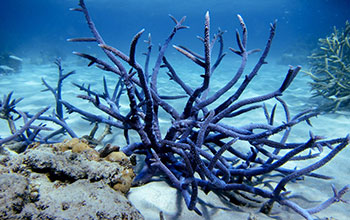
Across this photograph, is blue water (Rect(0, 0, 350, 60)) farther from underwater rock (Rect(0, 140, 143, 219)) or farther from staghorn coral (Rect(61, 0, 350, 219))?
underwater rock (Rect(0, 140, 143, 219))

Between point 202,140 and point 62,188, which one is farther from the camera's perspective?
point 202,140

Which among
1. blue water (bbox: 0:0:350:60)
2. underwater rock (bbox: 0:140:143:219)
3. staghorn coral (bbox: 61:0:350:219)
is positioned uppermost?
blue water (bbox: 0:0:350:60)

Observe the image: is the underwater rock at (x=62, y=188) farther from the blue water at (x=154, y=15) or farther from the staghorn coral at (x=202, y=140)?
the blue water at (x=154, y=15)

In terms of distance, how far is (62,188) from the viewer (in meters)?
1.29

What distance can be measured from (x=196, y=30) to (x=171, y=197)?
3420 inches

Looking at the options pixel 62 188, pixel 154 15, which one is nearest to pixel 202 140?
pixel 62 188

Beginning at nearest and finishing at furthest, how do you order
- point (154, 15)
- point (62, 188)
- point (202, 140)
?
point (62, 188)
point (202, 140)
point (154, 15)

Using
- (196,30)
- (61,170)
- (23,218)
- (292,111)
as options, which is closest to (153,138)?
(61,170)

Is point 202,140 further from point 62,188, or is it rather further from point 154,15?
point 154,15

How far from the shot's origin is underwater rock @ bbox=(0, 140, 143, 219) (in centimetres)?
107

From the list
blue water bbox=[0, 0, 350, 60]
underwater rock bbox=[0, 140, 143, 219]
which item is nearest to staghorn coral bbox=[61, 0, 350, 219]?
underwater rock bbox=[0, 140, 143, 219]

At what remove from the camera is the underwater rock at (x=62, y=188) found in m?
1.07

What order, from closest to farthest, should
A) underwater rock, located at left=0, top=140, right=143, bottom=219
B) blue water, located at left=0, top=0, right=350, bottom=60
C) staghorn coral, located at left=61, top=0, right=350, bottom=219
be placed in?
underwater rock, located at left=0, top=140, right=143, bottom=219 → staghorn coral, located at left=61, top=0, right=350, bottom=219 → blue water, located at left=0, top=0, right=350, bottom=60

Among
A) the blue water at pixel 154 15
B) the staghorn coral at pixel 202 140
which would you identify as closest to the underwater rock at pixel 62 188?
the staghorn coral at pixel 202 140
